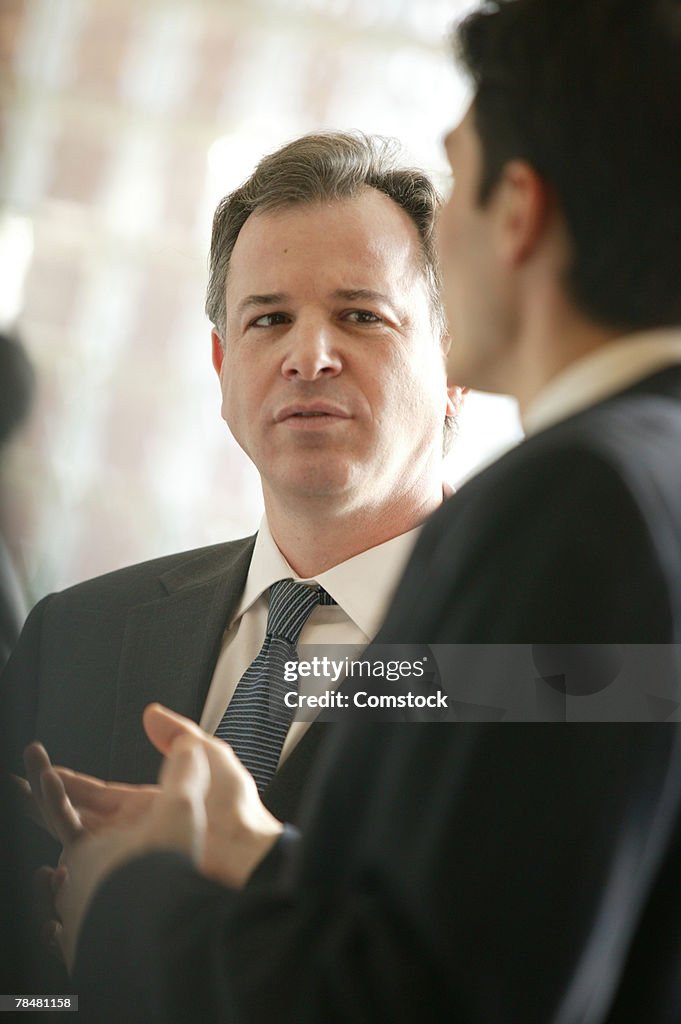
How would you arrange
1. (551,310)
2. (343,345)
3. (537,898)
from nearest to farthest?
(537,898)
(551,310)
(343,345)

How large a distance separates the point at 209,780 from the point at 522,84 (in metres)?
0.55

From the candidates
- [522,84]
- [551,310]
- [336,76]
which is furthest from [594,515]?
[336,76]

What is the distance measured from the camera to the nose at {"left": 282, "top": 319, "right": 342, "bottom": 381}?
0.97m

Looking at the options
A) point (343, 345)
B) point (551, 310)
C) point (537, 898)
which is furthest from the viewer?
point (343, 345)

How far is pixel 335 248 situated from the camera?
3.23 ft

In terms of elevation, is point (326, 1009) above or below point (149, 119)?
below

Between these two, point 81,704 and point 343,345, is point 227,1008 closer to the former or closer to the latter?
point 81,704

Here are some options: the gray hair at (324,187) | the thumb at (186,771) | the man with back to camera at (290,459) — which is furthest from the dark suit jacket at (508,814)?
the gray hair at (324,187)

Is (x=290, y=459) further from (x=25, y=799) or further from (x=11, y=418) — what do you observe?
(x=25, y=799)

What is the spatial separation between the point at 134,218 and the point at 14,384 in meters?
0.19

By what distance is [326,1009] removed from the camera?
697 mm

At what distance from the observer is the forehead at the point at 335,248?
979mm

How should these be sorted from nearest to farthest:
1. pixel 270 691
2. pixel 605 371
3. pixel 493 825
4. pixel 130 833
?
pixel 493 825, pixel 605 371, pixel 130 833, pixel 270 691

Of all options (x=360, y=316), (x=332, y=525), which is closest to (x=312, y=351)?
(x=360, y=316)
